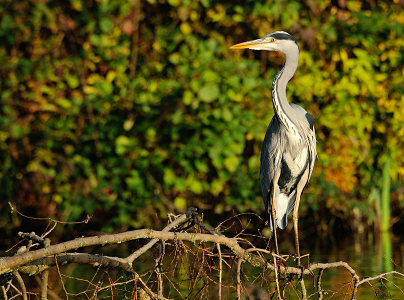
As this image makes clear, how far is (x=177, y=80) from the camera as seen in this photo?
794cm

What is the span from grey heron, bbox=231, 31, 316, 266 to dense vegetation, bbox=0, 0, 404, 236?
7.72 feet

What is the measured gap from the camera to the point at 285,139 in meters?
5.00

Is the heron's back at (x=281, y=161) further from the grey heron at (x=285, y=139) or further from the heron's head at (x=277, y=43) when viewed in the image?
the heron's head at (x=277, y=43)

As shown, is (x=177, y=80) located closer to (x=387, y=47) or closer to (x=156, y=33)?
(x=156, y=33)

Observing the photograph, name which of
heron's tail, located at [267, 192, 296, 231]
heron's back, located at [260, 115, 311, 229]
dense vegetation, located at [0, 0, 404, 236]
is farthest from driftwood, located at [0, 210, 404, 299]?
dense vegetation, located at [0, 0, 404, 236]

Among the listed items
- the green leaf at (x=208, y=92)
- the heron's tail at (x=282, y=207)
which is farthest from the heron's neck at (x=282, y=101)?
the green leaf at (x=208, y=92)

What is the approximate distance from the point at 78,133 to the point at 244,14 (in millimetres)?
2459

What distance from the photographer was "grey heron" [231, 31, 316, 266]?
4.92m

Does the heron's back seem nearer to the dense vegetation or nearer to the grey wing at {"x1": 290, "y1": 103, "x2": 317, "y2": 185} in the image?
the grey wing at {"x1": 290, "y1": 103, "x2": 317, "y2": 185}

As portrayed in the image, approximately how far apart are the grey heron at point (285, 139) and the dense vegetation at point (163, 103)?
92.6 inches

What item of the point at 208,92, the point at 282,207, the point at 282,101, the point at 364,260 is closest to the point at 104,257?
the point at 282,101

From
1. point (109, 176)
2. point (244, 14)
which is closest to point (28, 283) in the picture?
point (109, 176)

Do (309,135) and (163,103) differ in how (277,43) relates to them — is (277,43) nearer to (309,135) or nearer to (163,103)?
(309,135)

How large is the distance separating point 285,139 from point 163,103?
3.10 metres
